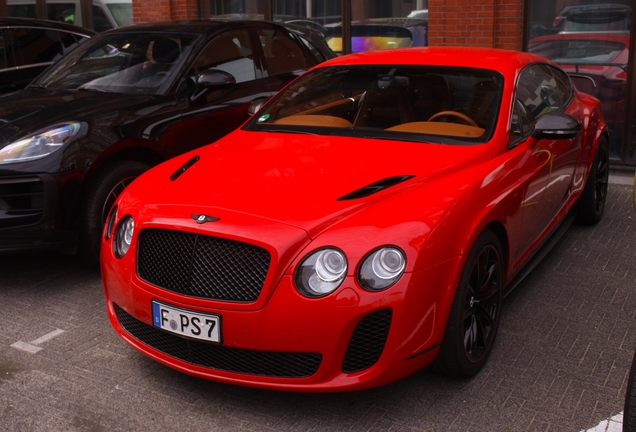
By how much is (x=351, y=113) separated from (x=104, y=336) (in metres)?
2.01

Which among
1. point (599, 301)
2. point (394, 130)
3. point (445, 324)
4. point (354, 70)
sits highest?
point (354, 70)

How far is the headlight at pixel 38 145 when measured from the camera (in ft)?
15.7

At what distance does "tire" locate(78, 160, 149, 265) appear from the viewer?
5020 mm

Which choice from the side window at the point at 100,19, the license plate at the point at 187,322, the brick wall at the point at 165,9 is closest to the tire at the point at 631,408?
the license plate at the point at 187,322

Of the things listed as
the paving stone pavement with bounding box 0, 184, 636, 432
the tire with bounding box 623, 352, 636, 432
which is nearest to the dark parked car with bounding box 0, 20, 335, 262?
the paving stone pavement with bounding box 0, 184, 636, 432

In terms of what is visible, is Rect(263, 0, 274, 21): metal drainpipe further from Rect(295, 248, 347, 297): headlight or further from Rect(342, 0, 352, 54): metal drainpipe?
Rect(295, 248, 347, 297): headlight

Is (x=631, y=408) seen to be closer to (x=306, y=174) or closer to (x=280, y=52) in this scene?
(x=306, y=174)

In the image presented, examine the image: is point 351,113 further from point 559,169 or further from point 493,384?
point 493,384

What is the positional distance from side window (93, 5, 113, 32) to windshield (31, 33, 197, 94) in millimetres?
6614

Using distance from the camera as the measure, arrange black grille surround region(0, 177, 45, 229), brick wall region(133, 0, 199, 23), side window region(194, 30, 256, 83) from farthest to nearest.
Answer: brick wall region(133, 0, 199, 23)
side window region(194, 30, 256, 83)
black grille surround region(0, 177, 45, 229)

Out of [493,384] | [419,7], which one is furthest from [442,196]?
[419,7]

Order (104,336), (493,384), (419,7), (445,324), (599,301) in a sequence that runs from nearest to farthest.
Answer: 1. (445,324)
2. (493,384)
3. (104,336)
4. (599,301)
5. (419,7)

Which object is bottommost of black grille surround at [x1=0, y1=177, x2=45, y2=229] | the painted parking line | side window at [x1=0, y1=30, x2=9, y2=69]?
the painted parking line

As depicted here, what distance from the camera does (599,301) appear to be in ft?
15.2
